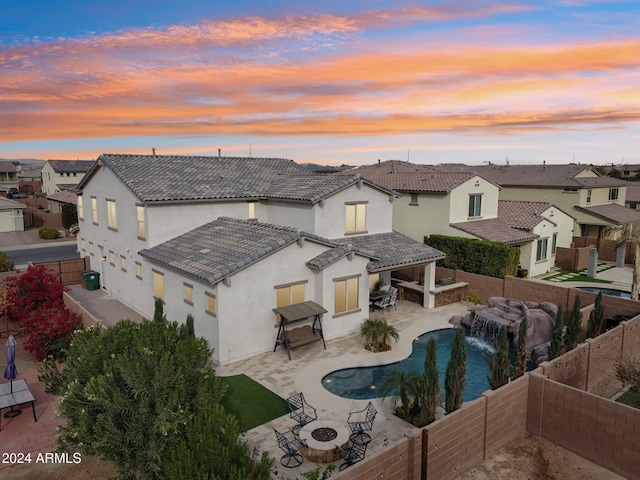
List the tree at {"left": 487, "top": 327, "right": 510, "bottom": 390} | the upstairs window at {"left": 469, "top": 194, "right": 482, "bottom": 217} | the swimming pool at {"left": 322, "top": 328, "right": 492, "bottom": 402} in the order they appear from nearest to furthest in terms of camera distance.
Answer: the tree at {"left": 487, "top": 327, "right": 510, "bottom": 390}
the swimming pool at {"left": 322, "top": 328, "right": 492, "bottom": 402}
the upstairs window at {"left": 469, "top": 194, "right": 482, "bottom": 217}

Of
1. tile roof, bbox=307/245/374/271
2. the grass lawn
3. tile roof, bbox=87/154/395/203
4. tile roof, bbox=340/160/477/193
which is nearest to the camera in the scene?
the grass lawn

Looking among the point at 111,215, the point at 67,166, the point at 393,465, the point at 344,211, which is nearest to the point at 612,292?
the point at 344,211

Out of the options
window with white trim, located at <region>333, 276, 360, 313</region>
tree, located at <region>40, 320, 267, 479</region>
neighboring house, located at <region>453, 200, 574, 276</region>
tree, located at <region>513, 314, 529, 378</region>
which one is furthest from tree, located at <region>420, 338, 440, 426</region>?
neighboring house, located at <region>453, 200, 574, 276</region>

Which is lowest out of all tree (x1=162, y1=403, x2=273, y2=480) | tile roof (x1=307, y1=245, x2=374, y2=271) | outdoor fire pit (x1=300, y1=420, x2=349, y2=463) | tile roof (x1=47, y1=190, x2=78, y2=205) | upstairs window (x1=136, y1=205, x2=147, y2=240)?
outdoor fire pit (x1=300, y1=420, x2=349, y2=463)

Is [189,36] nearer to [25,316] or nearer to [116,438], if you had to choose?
[25,316]

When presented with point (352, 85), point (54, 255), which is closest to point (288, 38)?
point (352, 85)

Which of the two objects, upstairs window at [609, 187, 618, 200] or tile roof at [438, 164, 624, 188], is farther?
upstairs window at [609, 187, 618, 200]

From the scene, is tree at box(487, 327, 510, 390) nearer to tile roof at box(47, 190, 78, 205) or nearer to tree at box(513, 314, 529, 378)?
tree at box(513, 314, 529, 378)
